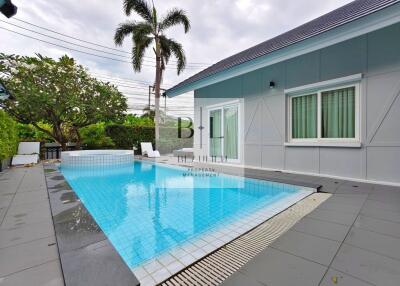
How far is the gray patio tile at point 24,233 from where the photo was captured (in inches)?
88.2

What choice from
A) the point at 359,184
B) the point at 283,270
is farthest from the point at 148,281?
the point at 359,184

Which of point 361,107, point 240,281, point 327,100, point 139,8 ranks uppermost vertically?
point 139,8

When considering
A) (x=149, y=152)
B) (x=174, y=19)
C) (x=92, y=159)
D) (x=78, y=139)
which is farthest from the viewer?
(x=78, y=139)

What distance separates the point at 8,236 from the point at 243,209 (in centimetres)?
346

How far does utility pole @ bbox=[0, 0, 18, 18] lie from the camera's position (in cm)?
285

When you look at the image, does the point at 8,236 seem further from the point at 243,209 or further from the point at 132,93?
the point at 132,93

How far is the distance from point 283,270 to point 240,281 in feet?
1.42

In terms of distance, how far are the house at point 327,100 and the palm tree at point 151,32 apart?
5.18m

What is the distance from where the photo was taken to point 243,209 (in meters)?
3.80

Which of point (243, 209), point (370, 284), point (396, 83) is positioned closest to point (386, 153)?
point (396, 83)

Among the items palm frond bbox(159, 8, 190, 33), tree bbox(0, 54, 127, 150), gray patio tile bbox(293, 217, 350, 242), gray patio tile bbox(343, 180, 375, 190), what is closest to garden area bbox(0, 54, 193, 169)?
tree bbox(0, 54, 127, 150)

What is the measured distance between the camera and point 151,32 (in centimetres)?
1205

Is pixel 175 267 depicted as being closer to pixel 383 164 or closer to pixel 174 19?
pixel 383 164

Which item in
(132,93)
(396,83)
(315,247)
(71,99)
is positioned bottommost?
(315,247)
